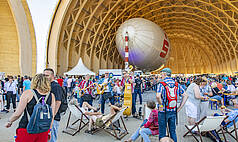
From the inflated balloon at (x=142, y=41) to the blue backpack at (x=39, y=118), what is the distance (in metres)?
15.7

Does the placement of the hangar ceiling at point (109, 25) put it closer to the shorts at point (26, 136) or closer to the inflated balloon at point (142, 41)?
the inflated balloon at point (142, 41)

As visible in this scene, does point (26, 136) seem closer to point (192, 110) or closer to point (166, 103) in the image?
point (166, 103)

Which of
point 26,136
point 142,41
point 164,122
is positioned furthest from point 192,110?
point 142,41

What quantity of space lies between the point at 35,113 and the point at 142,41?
53.3 ft

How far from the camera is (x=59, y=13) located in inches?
669

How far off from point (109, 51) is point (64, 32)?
9077mm

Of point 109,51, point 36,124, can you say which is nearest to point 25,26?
point 109,51

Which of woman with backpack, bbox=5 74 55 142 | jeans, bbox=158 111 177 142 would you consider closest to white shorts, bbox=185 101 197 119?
jeans, bbox=158 111 177 142

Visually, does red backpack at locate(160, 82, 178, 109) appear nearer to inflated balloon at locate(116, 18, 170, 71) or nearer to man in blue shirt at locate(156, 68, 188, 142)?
man in blue shirt at locate(156, 68, 188, 142)

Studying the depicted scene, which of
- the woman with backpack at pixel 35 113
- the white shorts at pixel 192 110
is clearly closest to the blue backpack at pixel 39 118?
the woman with backpack at pixel 35 113

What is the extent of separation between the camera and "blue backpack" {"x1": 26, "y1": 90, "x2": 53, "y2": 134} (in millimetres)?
2277

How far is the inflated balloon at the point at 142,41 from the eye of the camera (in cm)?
1760

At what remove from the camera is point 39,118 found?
230 cm

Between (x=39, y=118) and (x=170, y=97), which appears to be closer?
(x=39, y=118)
